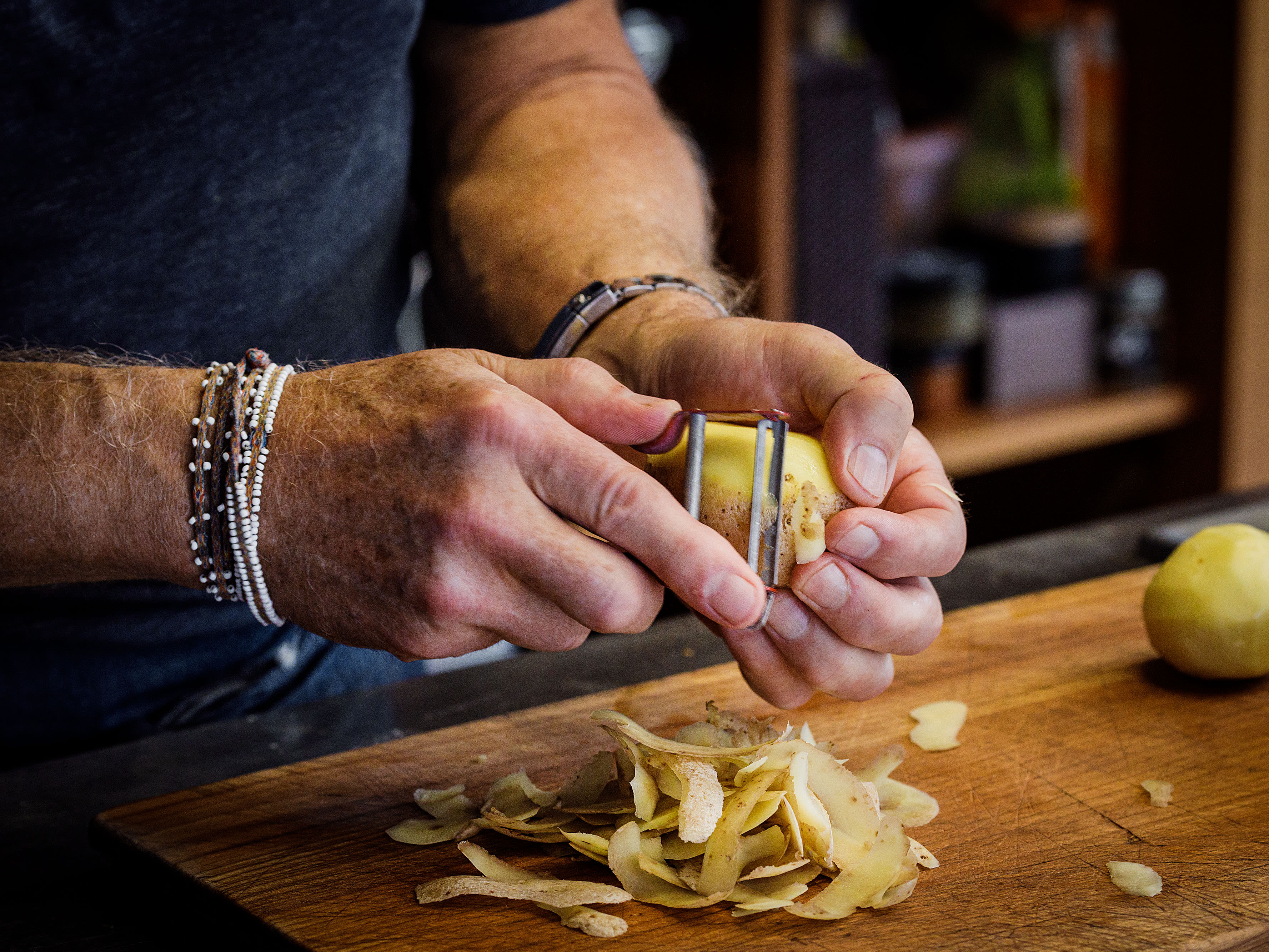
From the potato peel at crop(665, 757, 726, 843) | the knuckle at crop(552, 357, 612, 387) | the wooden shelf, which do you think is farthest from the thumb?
the wooden shelf

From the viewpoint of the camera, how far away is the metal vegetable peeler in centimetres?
75

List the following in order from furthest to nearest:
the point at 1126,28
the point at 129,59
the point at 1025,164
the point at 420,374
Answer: the point at 1126,28
the point at 1025,164
the point at 129,59
the point at 420,374

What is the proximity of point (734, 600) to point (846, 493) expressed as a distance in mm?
160

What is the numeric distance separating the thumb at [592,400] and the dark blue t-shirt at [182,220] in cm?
44

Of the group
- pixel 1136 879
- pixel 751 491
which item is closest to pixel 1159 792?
pixel 1136 879

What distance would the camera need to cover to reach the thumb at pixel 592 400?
73cm

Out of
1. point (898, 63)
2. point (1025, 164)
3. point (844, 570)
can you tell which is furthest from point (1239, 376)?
point (844, 570)

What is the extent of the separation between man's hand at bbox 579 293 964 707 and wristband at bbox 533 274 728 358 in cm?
5

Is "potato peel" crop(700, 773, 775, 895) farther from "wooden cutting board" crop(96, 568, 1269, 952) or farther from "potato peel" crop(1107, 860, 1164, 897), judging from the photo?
"potato peel" crop(1107, 860, 1164, 897)

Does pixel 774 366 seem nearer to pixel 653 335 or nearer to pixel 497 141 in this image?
pixel 653 335

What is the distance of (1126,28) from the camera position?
8.91 feet

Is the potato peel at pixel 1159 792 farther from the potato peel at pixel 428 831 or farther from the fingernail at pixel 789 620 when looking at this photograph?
the potato peel at pixel 428 831

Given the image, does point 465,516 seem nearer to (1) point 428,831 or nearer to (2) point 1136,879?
(1) point 428,831

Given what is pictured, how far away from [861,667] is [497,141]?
0.65 m
